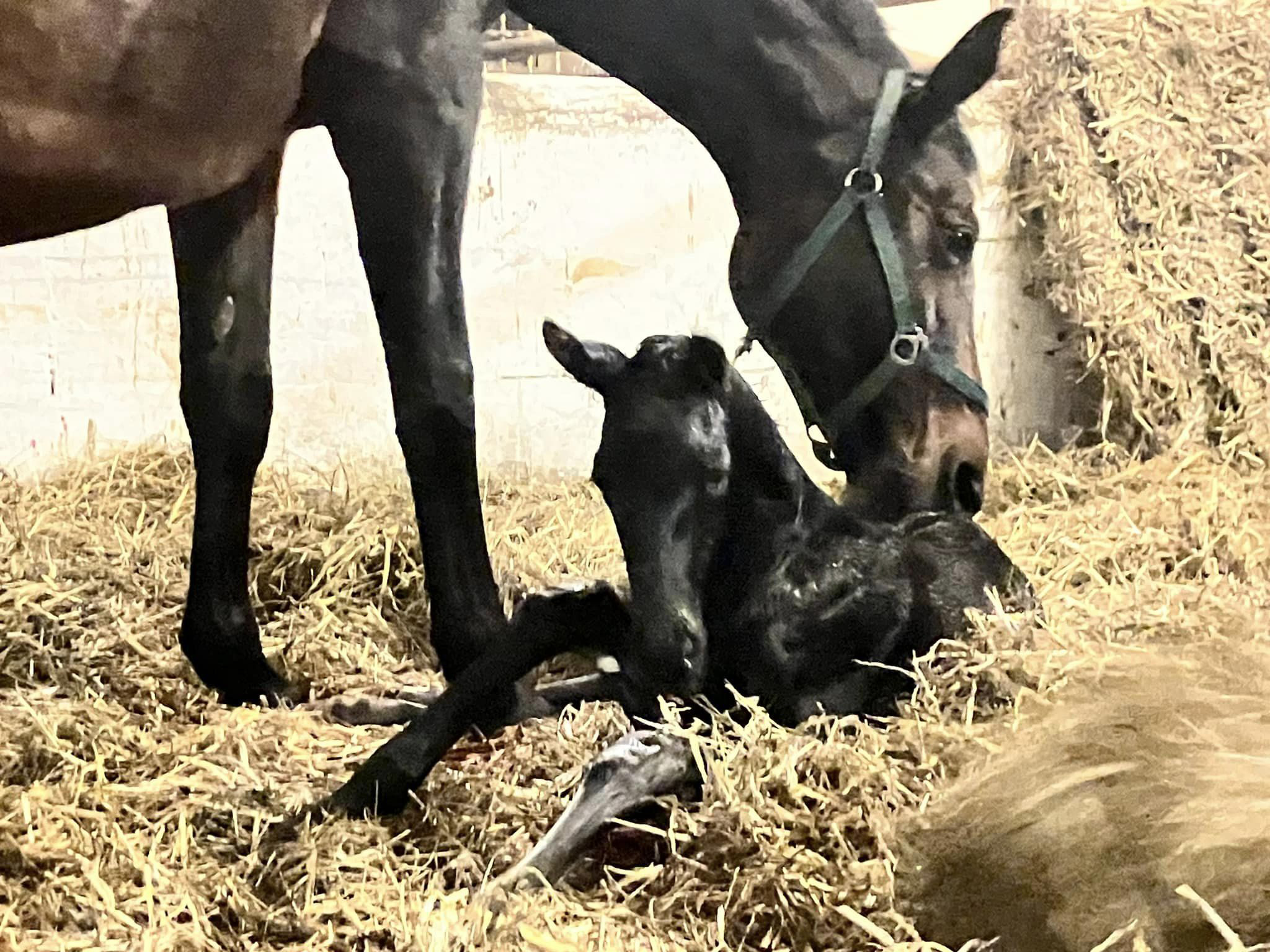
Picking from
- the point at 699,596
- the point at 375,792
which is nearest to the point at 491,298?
the point at 699,596

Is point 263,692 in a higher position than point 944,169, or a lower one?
lower

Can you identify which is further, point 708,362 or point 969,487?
point 969,487

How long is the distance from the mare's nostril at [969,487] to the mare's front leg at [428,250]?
1.69ft

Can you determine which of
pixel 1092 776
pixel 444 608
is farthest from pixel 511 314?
pixel 1092 776

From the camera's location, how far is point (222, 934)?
2.95ft

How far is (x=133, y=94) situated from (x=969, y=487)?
0.94 meters

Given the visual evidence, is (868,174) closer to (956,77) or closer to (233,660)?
(956,77)

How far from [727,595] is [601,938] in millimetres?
352

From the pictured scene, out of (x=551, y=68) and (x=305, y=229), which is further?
(x=551, y=68)

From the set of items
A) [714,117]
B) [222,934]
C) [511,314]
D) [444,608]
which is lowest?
[222,934]

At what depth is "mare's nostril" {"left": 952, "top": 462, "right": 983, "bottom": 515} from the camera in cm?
122

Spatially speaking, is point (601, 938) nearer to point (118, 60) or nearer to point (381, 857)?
point (381, 857)

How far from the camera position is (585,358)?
106 cm

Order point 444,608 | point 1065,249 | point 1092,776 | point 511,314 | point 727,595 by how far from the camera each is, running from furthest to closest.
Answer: point 1065,249
point 511,314
point 444,608
point 727,595
point 1092,776
